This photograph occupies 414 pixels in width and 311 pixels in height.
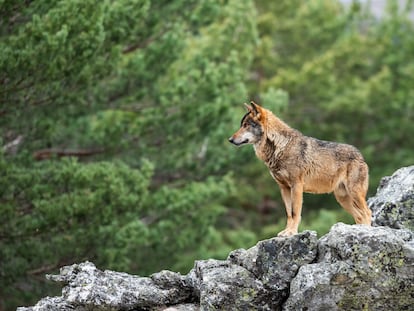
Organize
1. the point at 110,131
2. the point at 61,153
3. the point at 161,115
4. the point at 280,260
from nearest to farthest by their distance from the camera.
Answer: the point at 280,260 → the point at 61,153 → the point at 110,131 → the point at 161,115

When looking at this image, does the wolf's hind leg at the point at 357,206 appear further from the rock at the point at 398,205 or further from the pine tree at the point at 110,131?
the pine tree at the point at 110,131

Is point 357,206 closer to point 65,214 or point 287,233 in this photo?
point 287,233

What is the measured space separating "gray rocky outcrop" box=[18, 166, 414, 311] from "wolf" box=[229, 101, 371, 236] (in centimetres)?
177

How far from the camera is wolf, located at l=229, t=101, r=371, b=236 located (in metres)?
11.6

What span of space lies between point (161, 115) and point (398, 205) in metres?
10.7

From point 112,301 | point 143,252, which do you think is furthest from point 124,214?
point 112,301

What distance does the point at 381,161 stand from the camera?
33156 millimetres

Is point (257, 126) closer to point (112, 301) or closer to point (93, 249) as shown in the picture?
point (112, 301)

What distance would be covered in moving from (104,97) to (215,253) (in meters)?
8.07

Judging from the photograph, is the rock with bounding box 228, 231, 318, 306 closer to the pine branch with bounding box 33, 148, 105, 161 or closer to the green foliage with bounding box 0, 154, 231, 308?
the green foliage with bounding box 0, 154, 231, 308

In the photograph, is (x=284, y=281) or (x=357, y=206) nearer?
(x=284, y=281)

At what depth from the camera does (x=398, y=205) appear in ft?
36.7

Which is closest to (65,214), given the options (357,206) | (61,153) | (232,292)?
(61,153)

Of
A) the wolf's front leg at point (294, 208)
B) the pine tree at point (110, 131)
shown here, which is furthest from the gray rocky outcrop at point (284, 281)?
the pine tree at point (110, 131)
